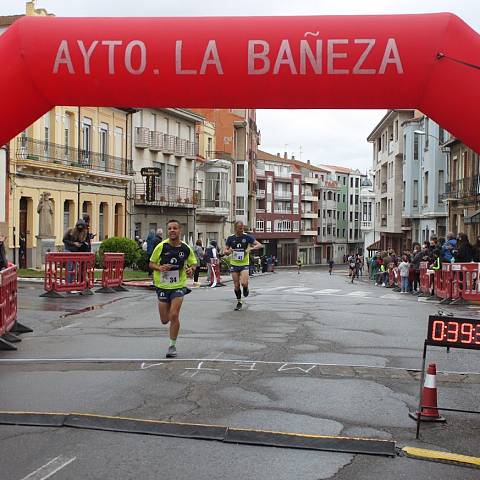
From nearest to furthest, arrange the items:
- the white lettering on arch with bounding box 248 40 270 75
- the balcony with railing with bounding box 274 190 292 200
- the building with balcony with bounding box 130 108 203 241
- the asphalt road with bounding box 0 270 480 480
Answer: the asphalt road with bounding box 0 270 480 480 → the white lettering on arch with bounding box 248 40 270 75 → the building with balcony with bounding box 130 108 203 241 → the balcony with railing with bounding box 274 190 292 200

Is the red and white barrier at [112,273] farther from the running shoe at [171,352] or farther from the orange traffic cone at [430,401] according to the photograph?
the orange traffic cone at [430,401]

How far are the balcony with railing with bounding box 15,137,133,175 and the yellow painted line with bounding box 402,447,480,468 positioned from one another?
30.5 metres

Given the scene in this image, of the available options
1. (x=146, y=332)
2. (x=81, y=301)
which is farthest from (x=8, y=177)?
(x=146, y=332)

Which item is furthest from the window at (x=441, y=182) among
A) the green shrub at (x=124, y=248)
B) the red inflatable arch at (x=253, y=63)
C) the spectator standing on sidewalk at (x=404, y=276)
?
the red inflatable arch at (x=253, y=63)

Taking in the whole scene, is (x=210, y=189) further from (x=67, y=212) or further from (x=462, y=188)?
(x=462, y=188)

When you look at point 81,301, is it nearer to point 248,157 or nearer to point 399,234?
point 399,234

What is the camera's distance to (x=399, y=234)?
65250 mm

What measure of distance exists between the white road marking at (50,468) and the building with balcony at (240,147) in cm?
6374

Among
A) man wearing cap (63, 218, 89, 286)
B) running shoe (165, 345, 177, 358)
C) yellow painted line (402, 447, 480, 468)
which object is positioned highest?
man wearing cap (63, 218, 89, 286)

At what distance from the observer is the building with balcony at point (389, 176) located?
62.4 m

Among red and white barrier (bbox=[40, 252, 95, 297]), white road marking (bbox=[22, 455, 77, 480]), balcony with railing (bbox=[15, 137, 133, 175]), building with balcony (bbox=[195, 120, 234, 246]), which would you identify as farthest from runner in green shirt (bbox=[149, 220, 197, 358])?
building with balcony (bbox=[195, 120, 234, 246])

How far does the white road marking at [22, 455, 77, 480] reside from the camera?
16.6 ft

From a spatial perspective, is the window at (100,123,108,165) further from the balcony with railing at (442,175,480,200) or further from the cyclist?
the cyclist

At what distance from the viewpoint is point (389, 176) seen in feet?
219
